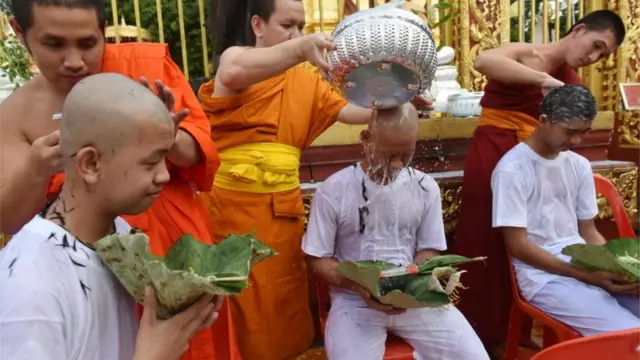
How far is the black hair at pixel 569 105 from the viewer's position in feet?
8.16

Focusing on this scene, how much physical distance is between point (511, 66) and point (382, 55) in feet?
5.17

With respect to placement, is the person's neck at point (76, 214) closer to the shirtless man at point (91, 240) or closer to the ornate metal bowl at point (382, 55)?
the shirtless man at point (91, 240)

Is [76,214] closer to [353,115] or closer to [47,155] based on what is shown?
[47,155]

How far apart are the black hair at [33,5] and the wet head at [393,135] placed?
95 cm

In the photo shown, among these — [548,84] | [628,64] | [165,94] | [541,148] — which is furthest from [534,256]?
[628,64]

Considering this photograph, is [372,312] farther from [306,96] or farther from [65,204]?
[65,204]

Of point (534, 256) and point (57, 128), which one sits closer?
point (57, 128)

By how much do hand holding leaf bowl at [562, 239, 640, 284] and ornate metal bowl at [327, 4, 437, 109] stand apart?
3.49 feet

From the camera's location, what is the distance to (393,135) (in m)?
2.03

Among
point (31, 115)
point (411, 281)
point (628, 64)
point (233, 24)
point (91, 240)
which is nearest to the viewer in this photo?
point (91, 240)

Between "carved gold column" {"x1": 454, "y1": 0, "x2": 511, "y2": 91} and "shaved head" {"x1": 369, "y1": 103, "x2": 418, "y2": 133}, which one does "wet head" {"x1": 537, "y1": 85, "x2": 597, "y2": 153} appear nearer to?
"shaved head" {"x1": 369, "y1": 103, "x2": 418, "y2": 133}

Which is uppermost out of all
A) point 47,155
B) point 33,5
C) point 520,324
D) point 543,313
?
point 33,5

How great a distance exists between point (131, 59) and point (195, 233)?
1.78ft

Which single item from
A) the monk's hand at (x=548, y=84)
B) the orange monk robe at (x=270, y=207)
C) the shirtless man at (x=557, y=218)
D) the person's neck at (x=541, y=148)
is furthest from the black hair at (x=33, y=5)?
the monk's hand at (x=548, y=84)
